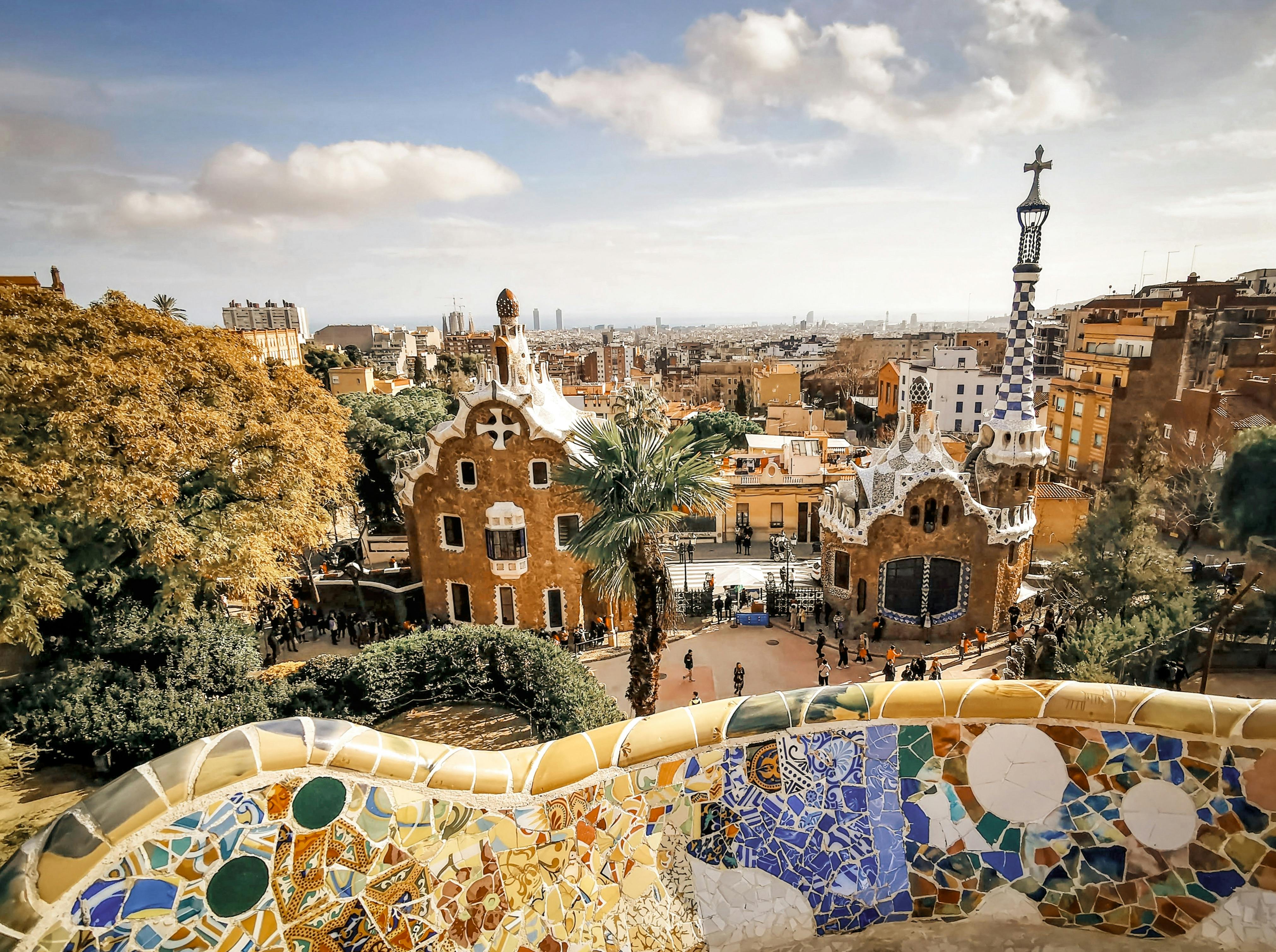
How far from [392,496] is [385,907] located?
30.0m

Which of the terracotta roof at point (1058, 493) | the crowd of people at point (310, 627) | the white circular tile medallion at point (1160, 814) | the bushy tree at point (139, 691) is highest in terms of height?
the white circular tile medallion at point (1160, 814)

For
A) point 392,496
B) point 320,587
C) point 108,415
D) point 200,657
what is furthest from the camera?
point 392,496

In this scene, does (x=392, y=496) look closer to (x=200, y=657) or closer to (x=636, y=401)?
(x=200, y=657)

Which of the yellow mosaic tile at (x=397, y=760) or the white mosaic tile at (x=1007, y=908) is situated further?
the white mosaic tile at (x=1007, y=908)

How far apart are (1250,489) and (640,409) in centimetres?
2008

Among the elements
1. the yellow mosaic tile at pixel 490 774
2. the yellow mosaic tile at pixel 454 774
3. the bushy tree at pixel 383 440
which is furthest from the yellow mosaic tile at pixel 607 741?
the bushy tree at pixel 383 440

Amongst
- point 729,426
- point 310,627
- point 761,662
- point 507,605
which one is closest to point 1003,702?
point 761,662

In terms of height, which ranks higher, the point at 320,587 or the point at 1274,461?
the point at 1274,461

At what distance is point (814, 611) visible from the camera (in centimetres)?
2339

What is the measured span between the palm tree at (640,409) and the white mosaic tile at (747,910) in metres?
8.79

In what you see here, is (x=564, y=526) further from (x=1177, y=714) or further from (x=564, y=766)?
(x=1177, y=714)

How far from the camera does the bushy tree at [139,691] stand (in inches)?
507

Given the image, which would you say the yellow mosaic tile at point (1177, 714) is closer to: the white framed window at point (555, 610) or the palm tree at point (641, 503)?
the palm tree at point (641, 503)

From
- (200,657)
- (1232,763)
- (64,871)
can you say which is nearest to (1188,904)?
(1232,763)
